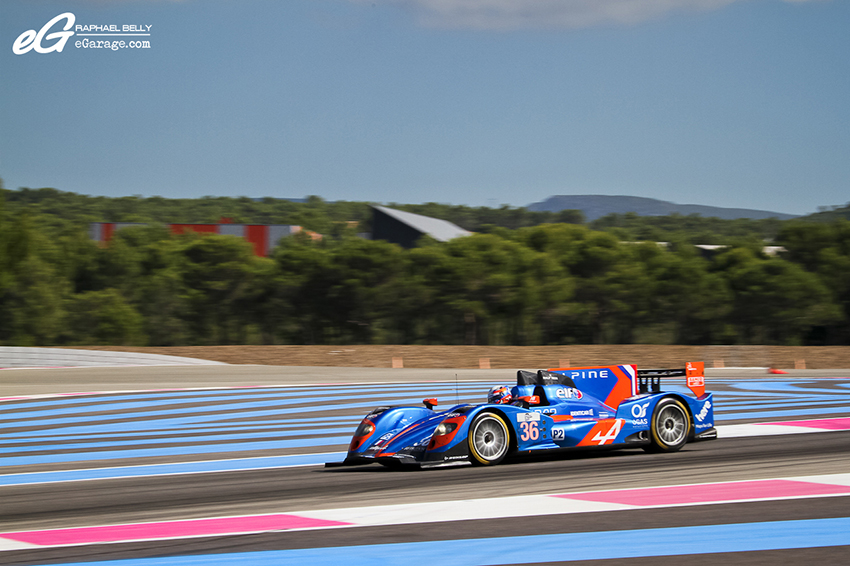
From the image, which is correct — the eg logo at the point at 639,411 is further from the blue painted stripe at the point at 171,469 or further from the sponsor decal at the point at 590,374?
the blue painted stripe at the point at 171,469

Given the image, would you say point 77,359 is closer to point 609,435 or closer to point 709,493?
point 609,435

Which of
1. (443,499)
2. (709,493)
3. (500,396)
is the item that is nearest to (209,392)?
(500,396)

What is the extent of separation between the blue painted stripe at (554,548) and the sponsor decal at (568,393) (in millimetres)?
3550

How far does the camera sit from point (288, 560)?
494cm

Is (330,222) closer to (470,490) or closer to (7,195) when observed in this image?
(7,195)

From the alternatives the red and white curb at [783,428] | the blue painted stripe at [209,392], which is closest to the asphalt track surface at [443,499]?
the red and white curb at [783,428]

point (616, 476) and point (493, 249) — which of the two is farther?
point (493, 249)

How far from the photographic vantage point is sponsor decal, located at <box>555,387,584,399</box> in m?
8.98

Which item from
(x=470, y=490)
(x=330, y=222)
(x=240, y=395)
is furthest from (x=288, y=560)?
(x=330, y=222)

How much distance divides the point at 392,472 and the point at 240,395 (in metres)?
13.0

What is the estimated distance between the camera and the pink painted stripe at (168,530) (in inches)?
226

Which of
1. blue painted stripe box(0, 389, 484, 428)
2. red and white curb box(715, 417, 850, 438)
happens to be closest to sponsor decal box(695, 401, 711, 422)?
red and white curb box(715, 417, 850, 438)

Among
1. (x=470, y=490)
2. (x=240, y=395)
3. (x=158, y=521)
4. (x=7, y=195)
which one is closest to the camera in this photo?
(x=158, y=521)

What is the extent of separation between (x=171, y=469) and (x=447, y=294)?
39.4 m
